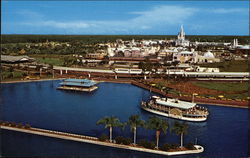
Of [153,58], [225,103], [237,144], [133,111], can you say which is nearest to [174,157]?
[237,144]

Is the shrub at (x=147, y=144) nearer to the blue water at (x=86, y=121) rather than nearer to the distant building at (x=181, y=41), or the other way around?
the blue water at (x=86, y=121)

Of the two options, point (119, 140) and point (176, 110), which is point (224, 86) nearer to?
point (176, 110)

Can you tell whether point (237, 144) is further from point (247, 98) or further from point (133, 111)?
point (247, 98)

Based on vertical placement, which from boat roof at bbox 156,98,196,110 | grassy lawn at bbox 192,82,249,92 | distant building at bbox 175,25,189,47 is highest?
distant building at bbox 175,25,189,47

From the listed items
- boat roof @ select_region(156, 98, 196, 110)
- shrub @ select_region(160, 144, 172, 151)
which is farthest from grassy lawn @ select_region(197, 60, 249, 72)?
shrub @ select_region(160, 144, 172, 151)

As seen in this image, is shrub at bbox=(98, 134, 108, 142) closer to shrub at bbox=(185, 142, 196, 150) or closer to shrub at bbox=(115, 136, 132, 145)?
shrub at bbox=(115, 136, 132, 145)

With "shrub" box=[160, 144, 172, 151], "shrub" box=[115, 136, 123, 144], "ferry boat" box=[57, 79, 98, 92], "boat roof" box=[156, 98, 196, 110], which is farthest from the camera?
"ferry boat" box=[57, 79, 98, 92]

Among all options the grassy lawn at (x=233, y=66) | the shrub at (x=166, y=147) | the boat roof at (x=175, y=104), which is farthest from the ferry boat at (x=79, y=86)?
the grassy lawn at (x=233, y=66)

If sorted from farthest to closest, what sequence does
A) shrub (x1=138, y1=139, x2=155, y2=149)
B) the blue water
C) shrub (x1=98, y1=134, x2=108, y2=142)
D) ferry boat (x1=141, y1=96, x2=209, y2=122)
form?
ferry boat (x1=141, y1=96, x2=209, y2=122) < shrub (x1=98, y1=134, x2=108, y2=142) < the blue water < shrub (x1=138, y1=139, x2=155, y2=149)
